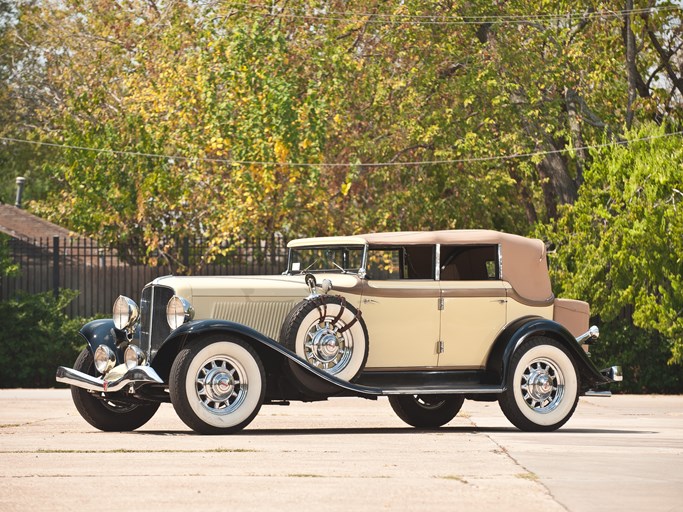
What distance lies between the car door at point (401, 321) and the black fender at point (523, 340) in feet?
2.03

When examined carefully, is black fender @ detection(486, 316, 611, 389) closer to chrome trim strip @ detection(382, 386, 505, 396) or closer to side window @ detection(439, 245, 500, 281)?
chrome trim strip @ detection(382, 386, 505, 396)

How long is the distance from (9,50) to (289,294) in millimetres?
36953

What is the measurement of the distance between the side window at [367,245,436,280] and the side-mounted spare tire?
810 millimetres

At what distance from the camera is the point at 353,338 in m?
13.1

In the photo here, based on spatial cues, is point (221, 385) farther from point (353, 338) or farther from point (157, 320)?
point (353, 338)

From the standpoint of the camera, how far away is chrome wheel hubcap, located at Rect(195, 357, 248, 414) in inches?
489

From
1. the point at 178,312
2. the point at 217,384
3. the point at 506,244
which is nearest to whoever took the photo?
the point at 217,384

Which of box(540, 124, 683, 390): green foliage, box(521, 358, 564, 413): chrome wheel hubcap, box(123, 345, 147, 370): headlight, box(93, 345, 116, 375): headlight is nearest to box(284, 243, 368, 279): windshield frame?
box(521, 358, 564, 413): chrome wheel hubcap

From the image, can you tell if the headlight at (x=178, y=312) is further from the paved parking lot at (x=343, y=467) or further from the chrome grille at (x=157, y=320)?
the paved parking lot at (x=343, y=467)

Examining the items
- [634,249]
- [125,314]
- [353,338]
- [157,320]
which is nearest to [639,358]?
[634,249]

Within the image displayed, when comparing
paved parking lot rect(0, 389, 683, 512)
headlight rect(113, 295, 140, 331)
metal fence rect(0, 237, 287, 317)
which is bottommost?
paved parking lot rect(0, 389, 683, 512)

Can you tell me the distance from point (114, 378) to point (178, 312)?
0.96m

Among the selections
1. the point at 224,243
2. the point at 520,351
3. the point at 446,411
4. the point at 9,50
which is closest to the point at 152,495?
the point at 520,351

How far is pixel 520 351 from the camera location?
1364 centimetres
